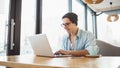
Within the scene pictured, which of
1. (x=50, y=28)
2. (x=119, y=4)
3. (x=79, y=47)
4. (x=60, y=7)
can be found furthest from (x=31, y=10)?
(x=119, y=4)

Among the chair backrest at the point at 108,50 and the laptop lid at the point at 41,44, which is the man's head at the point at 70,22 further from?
the chair backrest at the point at 108,50

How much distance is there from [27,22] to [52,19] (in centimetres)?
102

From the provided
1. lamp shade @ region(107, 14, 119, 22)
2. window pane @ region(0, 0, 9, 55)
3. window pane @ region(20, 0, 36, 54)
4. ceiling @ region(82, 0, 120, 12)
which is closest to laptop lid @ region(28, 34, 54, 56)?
window pane @ region(0, 0, 9, 55)

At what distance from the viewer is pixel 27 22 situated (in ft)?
11.0

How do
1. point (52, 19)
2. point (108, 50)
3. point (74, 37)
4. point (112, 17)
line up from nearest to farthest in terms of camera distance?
point (74, 37) → point (108, 50) → point (52, 19) → point (112, 17)

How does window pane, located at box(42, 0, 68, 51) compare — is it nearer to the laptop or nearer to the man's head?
the man's head

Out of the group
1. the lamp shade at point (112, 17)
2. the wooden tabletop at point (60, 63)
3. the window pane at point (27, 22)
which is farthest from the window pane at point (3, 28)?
the lamp shade at point (112, 17)

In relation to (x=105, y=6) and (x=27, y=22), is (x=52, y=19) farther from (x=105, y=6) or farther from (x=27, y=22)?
(x=105, y=6)

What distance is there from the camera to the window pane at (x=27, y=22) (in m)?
3.13

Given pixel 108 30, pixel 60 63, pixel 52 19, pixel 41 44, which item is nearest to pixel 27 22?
pixel 52 19

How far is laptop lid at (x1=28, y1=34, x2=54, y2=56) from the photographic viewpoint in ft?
5.30

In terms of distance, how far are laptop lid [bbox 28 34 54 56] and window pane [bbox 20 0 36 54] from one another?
1.31 m

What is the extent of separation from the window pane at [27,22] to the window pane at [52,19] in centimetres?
31

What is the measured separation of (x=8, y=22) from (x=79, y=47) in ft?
4.25
